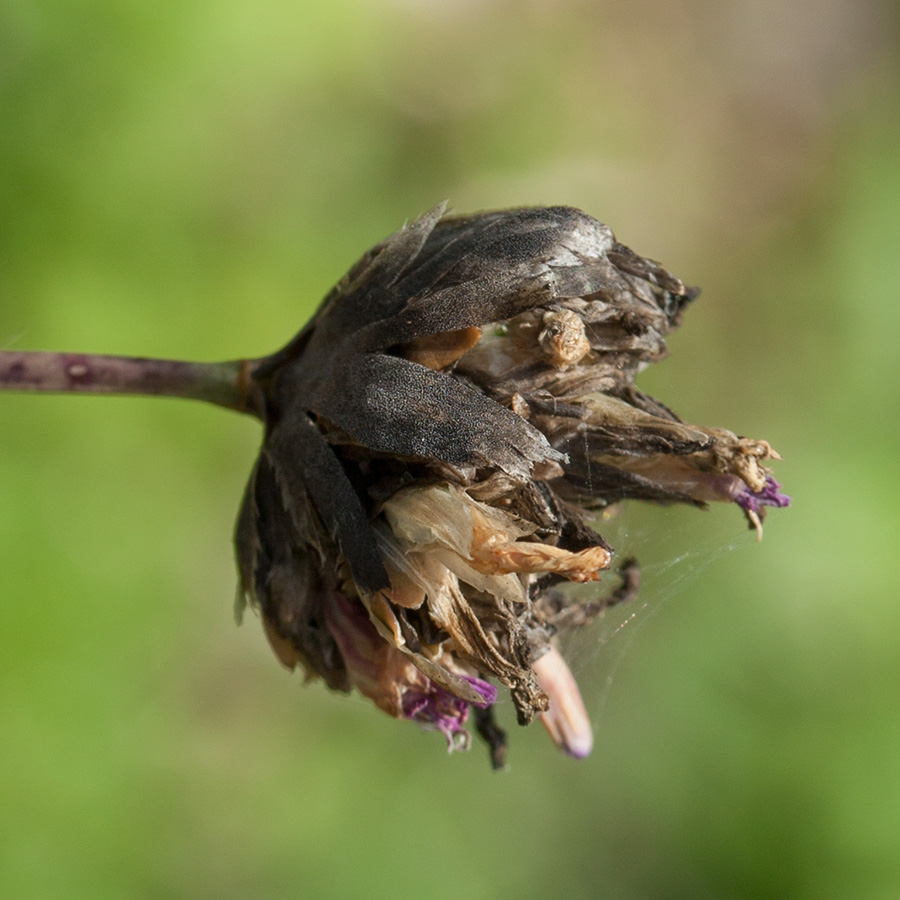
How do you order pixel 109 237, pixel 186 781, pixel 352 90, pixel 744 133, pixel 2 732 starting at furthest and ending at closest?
pixel 744 133, pixel 352 90, pixel 186 781, pixel 109 237, pixel 2 732

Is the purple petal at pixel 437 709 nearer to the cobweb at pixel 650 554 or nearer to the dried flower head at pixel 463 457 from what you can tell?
the dried flower head at pixel 463 457

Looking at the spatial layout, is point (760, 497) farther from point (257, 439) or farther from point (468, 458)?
point (257, 439)

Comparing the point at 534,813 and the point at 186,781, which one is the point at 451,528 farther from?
the point at 534,813

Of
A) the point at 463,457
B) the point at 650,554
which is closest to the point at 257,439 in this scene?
the point at 650,554

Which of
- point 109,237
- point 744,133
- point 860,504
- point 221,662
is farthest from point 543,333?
point 744,133

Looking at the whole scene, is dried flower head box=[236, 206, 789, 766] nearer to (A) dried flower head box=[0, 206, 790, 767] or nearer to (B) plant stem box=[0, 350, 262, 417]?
(A) dried flower head box=[0, 206, 790, 767]

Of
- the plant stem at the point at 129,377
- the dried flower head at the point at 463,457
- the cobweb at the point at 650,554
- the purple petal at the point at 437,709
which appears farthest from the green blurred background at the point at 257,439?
the plant stem at the point at 129,377
